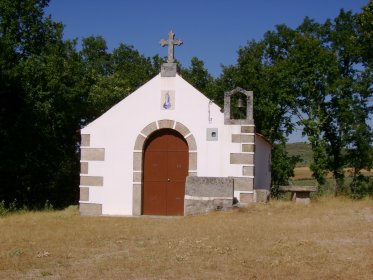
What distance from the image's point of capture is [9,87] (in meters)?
21.5

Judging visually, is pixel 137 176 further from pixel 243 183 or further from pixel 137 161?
pixel 243 183

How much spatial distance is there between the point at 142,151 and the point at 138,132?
629 mm

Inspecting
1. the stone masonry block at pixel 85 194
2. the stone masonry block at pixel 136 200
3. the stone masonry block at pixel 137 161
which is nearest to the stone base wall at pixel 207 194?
the stone masonry block at pixel 136 200

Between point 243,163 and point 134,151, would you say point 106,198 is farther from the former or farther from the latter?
point 243,163

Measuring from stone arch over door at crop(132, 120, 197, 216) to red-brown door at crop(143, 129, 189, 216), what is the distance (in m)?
0.27

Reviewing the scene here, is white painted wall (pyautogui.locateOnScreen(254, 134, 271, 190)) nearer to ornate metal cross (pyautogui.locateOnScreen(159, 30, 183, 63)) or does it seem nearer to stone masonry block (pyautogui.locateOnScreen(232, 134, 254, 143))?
stone masonry block (pyautogui.locateOnScreen(232, 134, 254, 143))

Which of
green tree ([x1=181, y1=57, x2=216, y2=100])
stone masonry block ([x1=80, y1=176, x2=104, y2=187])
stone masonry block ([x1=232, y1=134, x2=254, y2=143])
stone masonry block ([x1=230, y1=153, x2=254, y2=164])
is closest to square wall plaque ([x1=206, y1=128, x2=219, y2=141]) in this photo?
stone masonry block ([x1=232, y1=134, x2=254, y2=143])

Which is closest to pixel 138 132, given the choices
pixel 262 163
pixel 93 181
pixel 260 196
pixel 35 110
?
pixel 93 181

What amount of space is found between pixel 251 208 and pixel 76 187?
1407cm

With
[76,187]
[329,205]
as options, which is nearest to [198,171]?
[329,205]

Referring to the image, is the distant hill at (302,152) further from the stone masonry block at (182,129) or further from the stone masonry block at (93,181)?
the stone masonry block at (93,181)

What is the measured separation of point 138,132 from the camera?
16.5 metres

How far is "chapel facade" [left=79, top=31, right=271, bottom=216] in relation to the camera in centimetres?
1609

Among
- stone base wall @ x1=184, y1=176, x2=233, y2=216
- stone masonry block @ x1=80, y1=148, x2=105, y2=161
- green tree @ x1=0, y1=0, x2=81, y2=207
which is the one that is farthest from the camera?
green tree @ x1=0, y1=0, x2=81, y2=207
